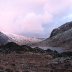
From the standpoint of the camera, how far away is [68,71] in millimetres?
44312

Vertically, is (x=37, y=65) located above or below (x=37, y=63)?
below

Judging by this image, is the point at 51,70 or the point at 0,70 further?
the point at 51,70

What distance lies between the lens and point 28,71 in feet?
141

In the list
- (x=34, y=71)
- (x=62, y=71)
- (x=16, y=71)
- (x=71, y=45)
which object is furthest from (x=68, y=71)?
(x=71, y=45)

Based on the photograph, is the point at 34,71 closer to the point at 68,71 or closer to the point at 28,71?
the point at 28,71

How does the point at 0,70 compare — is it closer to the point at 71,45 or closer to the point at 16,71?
the point at 16,71

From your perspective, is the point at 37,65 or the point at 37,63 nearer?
the point at 37,65

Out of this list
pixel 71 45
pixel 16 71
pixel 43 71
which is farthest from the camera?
pixel 71 45

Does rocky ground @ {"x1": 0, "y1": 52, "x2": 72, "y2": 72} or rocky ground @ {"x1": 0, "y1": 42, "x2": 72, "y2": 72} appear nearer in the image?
rocky ground @ {"x1": 0, "y1": 52, "x2": 72, "y2": 72}

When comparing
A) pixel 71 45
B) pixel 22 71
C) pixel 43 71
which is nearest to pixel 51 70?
pixel 43 71

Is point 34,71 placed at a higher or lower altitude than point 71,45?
lower

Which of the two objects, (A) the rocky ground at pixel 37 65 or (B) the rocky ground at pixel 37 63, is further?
(B) the rocky ground at pixel 37 63

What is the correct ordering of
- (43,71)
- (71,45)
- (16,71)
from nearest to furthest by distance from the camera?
(16,71) < (43,71) < (71,45)

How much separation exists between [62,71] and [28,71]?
526cm
